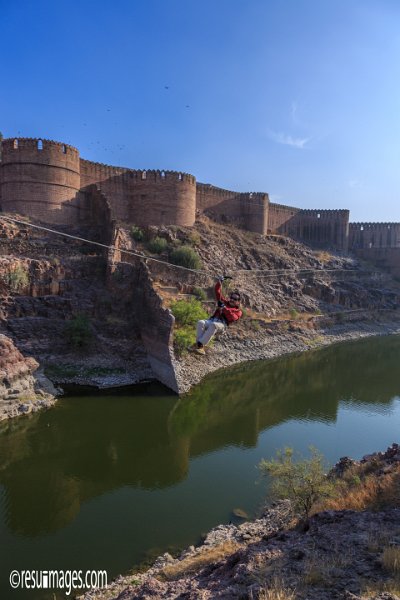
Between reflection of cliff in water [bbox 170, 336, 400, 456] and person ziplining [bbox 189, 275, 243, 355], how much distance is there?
699 cm

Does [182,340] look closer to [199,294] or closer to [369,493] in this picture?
[199,294]

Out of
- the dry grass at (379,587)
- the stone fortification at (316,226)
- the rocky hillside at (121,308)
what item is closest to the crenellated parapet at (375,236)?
the stone fortification at (316,226)

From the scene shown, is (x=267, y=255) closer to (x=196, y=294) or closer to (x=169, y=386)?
(x=196, y=294)

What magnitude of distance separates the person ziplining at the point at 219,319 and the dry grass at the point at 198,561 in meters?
3.48

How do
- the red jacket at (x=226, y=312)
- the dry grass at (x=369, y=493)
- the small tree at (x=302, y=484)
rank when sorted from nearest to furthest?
the dry grass at (x=369, y=493)
the red jacket at (x=226, y=312)
the small tree at (x=302, y=484)

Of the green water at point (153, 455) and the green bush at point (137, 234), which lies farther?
the green bush at point (137, 234)

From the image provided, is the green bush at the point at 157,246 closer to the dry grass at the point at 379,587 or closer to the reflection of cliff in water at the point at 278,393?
the reflection of cliff in water at the point at 278,393

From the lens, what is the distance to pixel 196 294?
2211 cm

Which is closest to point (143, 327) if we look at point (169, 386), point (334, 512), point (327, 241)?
point (169, 386)

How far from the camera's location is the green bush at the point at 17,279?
1741cm

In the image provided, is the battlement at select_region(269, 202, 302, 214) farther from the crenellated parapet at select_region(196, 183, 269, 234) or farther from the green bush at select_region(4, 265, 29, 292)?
the green bush at select_region(4, 265, 29, 292)

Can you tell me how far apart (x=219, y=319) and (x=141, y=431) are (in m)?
7.74

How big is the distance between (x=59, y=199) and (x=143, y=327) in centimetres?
892

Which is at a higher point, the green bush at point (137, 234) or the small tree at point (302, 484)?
the green bush at point (137, 234)
